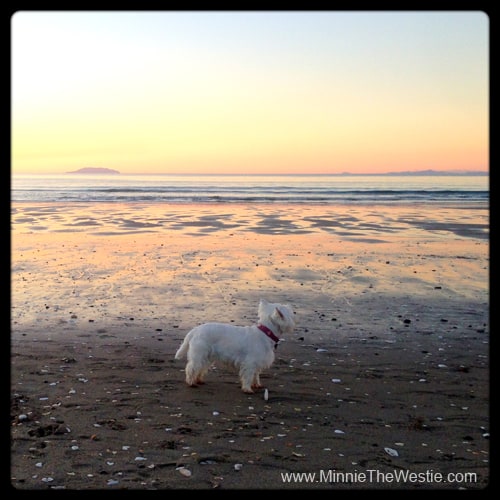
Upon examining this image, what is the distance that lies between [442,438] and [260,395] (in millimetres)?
2101

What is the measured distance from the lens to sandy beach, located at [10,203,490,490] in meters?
4.47

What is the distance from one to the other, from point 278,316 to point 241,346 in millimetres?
594

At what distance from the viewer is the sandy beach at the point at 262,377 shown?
447 centimetres

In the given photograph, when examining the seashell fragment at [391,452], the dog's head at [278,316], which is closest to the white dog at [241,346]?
the dog's head at [278,316]

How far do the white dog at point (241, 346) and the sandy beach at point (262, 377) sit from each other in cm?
26

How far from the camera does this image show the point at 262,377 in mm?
6809

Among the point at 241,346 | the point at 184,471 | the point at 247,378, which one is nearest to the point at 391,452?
the point at 184,471

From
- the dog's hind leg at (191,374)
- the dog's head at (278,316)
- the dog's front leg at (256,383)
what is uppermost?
the dog's head at (278,316)

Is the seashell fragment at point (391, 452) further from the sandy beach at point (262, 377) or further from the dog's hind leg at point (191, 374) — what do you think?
the dog's hind leg at point (191, 374)

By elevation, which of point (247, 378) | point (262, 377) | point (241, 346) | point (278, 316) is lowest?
point (262, 377)

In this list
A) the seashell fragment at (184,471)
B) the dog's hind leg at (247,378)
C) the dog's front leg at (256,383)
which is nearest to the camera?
the seashell fragment at (184,471)

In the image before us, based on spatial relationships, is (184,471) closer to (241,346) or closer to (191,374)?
(191,374)

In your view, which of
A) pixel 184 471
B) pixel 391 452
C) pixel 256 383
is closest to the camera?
pixel 184 471
